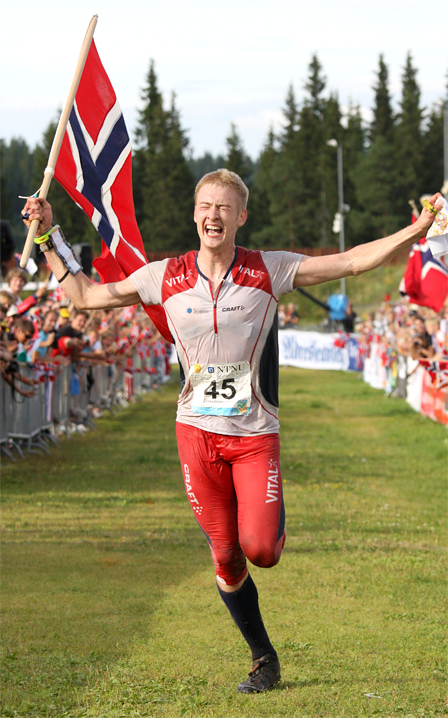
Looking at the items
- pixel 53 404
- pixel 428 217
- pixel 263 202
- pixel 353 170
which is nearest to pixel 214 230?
pixel 428 217

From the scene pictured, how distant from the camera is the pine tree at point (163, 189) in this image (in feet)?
297

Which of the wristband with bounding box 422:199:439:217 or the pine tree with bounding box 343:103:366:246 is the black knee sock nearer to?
the wristband with bounding box 422:199:439:217

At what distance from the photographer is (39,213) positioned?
4934 millimetres

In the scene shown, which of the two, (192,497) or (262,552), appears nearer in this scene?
(262,552)

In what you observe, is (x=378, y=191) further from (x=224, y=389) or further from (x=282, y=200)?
(x=224, y=389)

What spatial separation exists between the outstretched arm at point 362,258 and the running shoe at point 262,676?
2.03 m

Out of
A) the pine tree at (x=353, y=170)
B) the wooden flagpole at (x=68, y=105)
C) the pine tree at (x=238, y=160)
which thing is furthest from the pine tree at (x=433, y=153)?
the wooden flagpole at (x=68, y=105)

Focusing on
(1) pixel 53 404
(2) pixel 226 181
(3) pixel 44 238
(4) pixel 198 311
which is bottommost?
(1) pixel 53 404

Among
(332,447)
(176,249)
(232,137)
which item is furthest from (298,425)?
(232,137)

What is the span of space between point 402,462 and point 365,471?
1093 mm

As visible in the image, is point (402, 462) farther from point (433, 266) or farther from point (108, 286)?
point (108, 286)

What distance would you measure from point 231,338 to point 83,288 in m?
0.91

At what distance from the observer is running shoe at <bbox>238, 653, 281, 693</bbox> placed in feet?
16.0

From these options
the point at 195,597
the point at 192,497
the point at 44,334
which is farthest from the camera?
the point at 44,334
